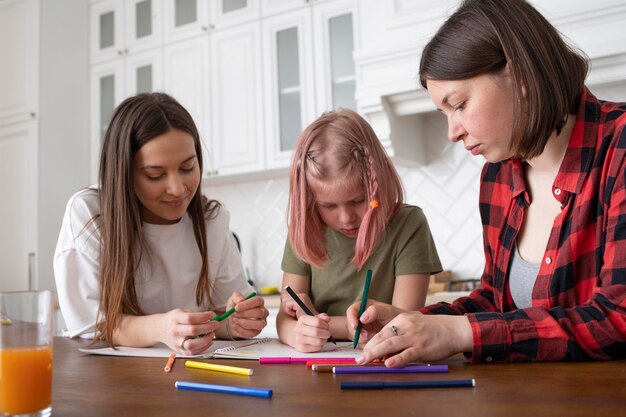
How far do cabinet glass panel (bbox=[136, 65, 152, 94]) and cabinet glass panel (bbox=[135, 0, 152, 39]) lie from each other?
0.19 meters

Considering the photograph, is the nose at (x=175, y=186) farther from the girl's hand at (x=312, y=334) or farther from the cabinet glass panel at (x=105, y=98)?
the cabinet glass panel at (x=105, y=98)

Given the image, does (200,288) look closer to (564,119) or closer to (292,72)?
(564,119)

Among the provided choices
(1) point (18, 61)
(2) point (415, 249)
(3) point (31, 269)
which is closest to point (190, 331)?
(2) point (415, 249)

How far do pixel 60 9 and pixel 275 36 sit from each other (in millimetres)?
1396

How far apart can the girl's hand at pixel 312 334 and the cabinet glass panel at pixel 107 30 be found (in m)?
3.05

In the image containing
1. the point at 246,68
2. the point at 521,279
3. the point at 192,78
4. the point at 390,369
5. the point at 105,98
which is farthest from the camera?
the point at 105,98

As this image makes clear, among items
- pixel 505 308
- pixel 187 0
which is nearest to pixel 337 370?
pixel 505 308

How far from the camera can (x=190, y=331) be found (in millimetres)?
1070

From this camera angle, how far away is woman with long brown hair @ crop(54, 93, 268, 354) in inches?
50.9

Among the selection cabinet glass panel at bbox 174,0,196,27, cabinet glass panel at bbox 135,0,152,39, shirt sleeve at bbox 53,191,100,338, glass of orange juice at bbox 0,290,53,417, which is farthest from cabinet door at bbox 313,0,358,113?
glass of orange juice at bbox 0,290,53,417

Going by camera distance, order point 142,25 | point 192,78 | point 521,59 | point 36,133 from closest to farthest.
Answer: point 521,59
point 192,78
point 36,133
point 142,25

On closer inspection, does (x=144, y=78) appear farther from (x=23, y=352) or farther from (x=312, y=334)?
(x=23, y=352)

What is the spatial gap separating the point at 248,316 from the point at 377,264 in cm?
32

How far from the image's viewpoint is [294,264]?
4.71 feet
